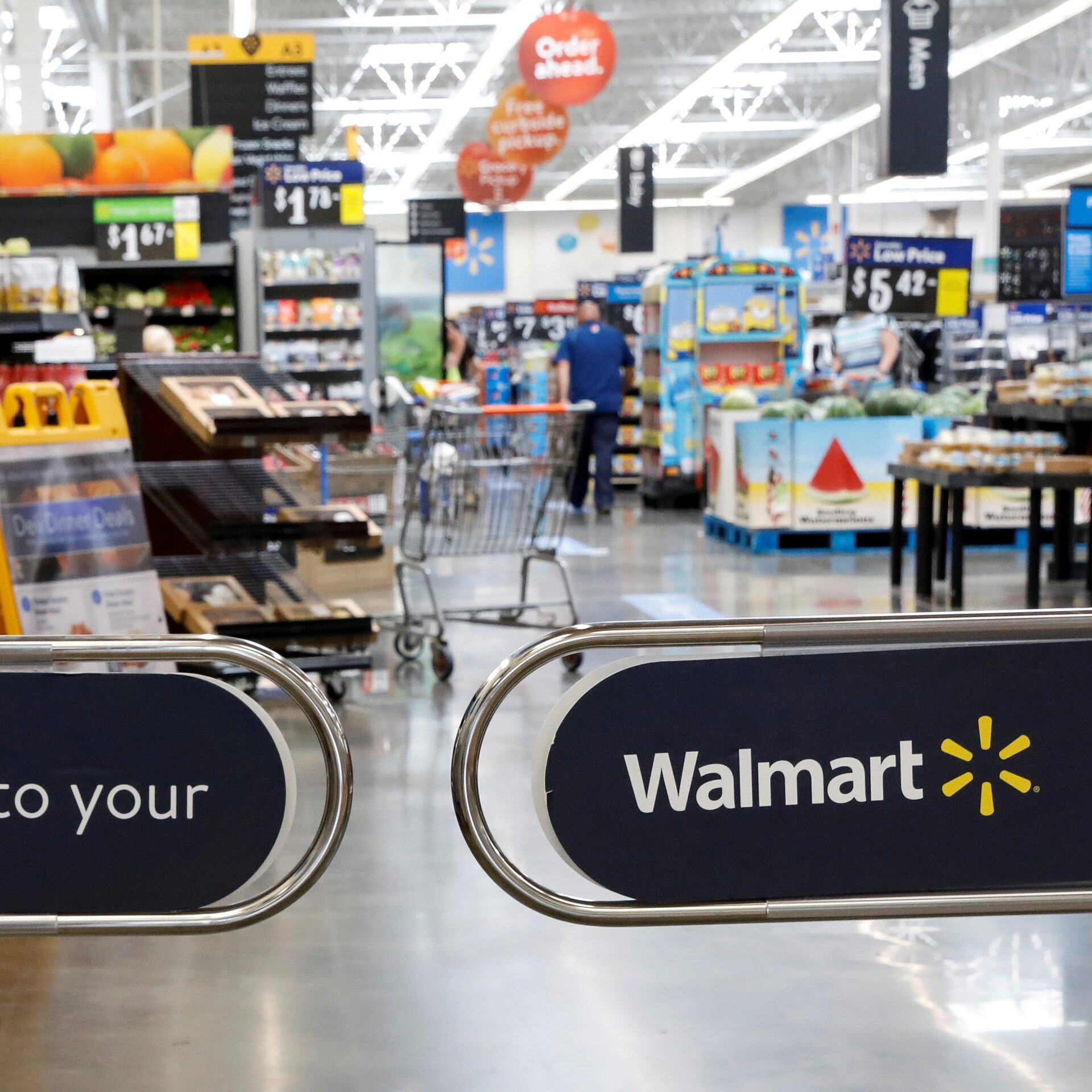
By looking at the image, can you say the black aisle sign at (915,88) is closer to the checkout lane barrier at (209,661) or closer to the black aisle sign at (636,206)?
the black aisle sign at (636,206)

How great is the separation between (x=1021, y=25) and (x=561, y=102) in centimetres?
937

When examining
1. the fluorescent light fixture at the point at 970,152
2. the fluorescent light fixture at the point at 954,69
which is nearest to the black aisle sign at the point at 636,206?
the fluorescent light fixture at the point at 954,69

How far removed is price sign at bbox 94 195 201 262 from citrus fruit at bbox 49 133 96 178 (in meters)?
0.30

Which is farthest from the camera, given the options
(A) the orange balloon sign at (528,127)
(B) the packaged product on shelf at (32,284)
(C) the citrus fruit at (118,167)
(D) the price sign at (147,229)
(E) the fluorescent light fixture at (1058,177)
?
(E) the fluorescent light fixture at (1058,177)

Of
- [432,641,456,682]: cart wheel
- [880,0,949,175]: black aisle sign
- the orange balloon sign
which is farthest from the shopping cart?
the orange balloon sign

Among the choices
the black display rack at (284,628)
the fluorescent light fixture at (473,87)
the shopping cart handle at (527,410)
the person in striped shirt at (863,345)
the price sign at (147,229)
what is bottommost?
the black display rack at (284,628)

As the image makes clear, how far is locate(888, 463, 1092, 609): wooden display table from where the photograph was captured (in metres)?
7.06

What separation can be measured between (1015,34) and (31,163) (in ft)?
42.2

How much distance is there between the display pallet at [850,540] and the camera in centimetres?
999

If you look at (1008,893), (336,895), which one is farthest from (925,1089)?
(336,895)

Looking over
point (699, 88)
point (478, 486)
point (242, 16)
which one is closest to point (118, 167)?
point (478, 486)

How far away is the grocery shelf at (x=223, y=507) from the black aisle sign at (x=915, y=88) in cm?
670

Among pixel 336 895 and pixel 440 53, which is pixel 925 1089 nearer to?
pixel 336 895

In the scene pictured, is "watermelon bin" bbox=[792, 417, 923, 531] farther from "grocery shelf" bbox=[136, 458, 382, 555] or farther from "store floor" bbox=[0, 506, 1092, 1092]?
"store floor" bbox=[0, 506, 1092, 1092]
